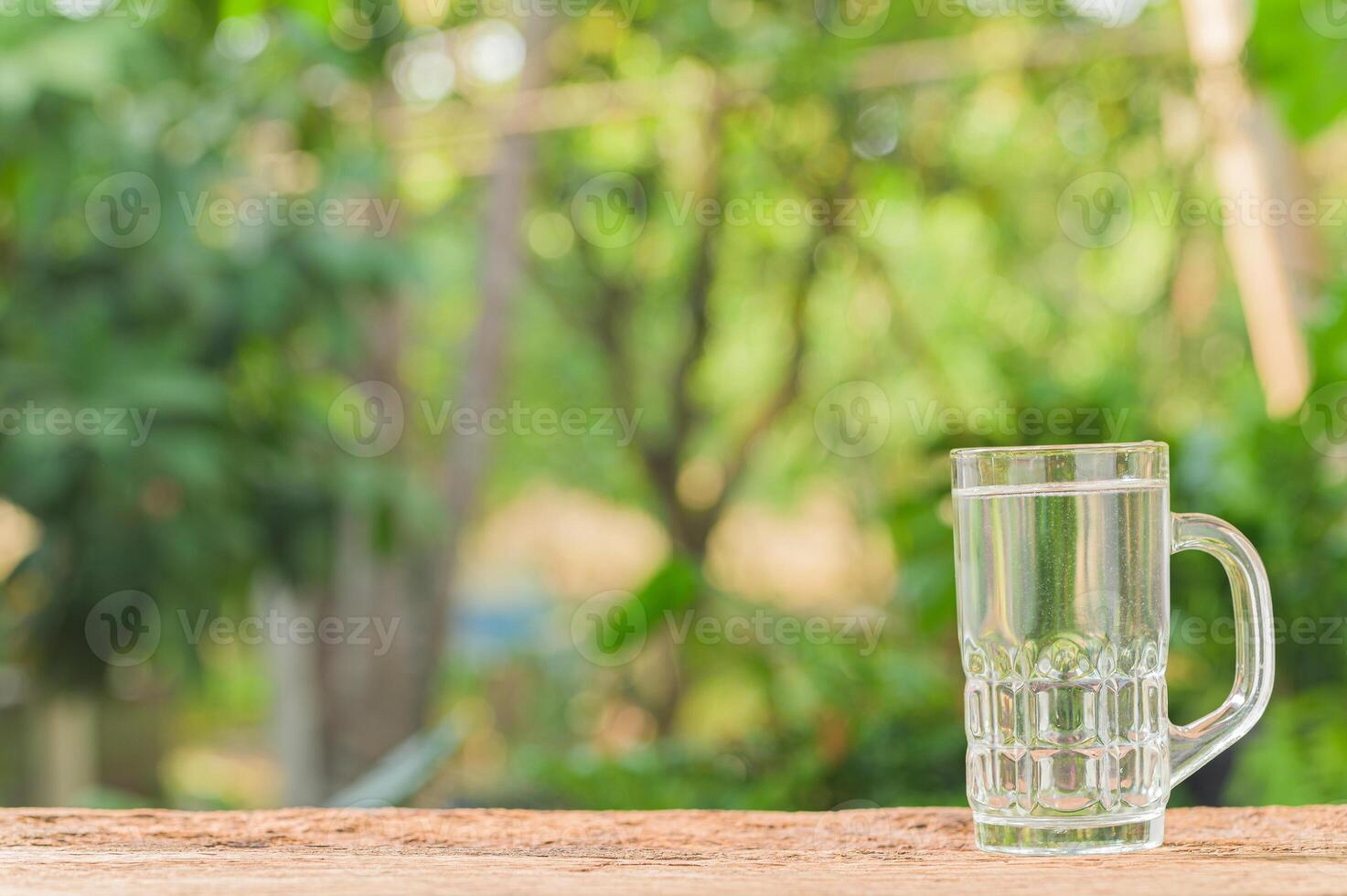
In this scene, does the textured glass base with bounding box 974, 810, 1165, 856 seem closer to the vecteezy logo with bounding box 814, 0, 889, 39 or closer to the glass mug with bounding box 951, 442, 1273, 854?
the glass mug with bounding box 951, 442, 1273, 854

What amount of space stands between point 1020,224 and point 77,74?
4.53 metres

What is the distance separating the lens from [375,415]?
14.3 feet

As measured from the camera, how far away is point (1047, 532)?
564 millimetres

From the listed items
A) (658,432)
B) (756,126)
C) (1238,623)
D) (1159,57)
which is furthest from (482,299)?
(1238,623)

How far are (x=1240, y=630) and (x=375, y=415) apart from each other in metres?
3.93

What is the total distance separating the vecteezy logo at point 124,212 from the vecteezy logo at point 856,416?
417 cm

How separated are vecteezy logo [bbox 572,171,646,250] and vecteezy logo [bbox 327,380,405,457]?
76.3 inches

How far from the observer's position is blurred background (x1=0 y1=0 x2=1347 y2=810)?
2662 mm

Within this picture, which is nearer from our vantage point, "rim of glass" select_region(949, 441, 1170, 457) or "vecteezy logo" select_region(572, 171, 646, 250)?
"rim of glass" select_region(949, 441, 1170, 457)

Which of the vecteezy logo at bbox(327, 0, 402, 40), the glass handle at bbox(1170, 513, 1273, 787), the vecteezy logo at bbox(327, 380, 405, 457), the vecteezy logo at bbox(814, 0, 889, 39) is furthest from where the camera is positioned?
the vecteezy logo at bbox(814, 0, 889, 39)

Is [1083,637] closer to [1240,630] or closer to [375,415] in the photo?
[1240,630]
